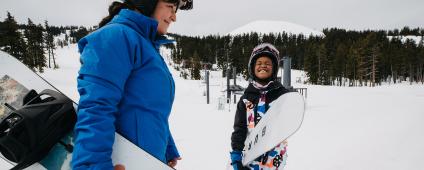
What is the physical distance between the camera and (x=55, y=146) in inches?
33.3

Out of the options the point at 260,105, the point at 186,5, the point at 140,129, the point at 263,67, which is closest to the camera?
the point at 140,129

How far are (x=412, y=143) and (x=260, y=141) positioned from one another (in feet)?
13.8

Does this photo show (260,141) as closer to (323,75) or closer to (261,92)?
(261,92)

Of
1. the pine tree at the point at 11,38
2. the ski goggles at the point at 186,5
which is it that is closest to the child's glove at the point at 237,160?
the ski goggles at the point at 186,5

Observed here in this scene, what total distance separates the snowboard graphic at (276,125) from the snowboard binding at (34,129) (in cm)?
133

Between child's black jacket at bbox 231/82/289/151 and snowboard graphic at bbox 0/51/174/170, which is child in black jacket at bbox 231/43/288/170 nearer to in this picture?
child's black jacket at bbox 231/82/289/151

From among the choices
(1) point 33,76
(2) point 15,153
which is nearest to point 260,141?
(2) point 15,153

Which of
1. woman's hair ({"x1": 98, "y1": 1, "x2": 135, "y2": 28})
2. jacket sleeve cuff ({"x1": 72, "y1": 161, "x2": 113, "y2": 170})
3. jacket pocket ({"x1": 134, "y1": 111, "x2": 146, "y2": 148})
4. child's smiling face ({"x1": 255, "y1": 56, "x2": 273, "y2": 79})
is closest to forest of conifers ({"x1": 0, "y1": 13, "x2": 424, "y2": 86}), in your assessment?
child's smiling face ({"x1": 255, "y1": 56, "x2": 273, "y2": 79})

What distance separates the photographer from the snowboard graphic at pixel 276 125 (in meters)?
1.38

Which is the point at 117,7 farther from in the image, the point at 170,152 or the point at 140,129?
the point at 170,152

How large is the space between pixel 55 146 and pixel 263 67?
5.76 ft

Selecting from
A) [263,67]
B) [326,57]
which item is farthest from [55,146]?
[326,57]

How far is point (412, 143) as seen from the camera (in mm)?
3287

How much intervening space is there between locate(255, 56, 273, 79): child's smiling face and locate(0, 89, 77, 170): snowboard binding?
158 centimetres
